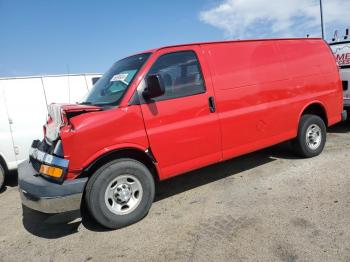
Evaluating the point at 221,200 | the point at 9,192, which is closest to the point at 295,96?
the point at 221,200

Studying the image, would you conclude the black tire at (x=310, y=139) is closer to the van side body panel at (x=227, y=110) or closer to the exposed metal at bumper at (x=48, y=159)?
the van side body panel at (x=227, y=110)

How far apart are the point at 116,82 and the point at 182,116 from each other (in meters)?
1.00

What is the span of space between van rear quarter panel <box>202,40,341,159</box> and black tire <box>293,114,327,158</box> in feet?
0.65

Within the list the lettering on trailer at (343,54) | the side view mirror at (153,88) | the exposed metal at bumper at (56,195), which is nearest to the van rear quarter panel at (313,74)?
the lettering on trailer at (343,54)

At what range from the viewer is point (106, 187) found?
3744mm

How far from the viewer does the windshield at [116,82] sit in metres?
4.08

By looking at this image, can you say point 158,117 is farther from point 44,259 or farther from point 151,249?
point 44,259

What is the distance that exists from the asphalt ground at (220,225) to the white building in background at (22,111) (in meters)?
0.97

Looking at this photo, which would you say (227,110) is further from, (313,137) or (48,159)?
(48,159)

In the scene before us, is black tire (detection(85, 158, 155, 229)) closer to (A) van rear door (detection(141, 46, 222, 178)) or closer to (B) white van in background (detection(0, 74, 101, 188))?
(A) van rear door (detection(141, 46, 222, 178))

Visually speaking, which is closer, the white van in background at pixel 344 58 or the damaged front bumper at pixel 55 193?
the damaged front bumper at pixel 55 193

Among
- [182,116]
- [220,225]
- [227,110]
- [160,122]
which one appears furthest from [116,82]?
[220,225]

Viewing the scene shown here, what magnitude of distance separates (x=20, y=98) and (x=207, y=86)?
3.82 m

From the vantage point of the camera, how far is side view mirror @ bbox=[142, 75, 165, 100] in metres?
3.83
